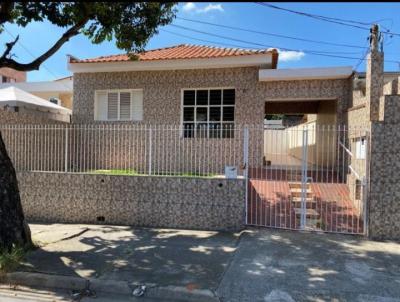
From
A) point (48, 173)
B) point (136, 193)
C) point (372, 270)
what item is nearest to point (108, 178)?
point (136, 193)

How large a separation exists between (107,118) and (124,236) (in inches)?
254

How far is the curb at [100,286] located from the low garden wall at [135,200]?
3.26 m

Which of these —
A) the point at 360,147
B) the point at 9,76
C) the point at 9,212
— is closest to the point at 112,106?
the point at 9,212

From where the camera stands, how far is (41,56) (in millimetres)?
6863

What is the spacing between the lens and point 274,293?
456 centimetres

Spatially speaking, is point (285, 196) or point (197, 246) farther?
point (285, 196)

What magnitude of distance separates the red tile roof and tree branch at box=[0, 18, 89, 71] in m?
4.03

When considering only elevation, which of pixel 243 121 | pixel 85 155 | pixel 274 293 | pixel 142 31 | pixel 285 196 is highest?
pixel 142 31

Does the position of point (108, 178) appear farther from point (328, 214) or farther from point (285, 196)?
point (328, 214)

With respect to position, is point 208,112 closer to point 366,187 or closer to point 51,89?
point 366,187

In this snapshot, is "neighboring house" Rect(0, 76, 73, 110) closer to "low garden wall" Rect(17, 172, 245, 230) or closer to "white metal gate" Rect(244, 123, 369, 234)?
"low garden wall" Rect(17, 172, 245, 230)

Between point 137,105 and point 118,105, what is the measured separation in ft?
2.34

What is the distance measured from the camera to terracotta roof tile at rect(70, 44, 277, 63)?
37.4 ft

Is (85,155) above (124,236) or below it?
above
